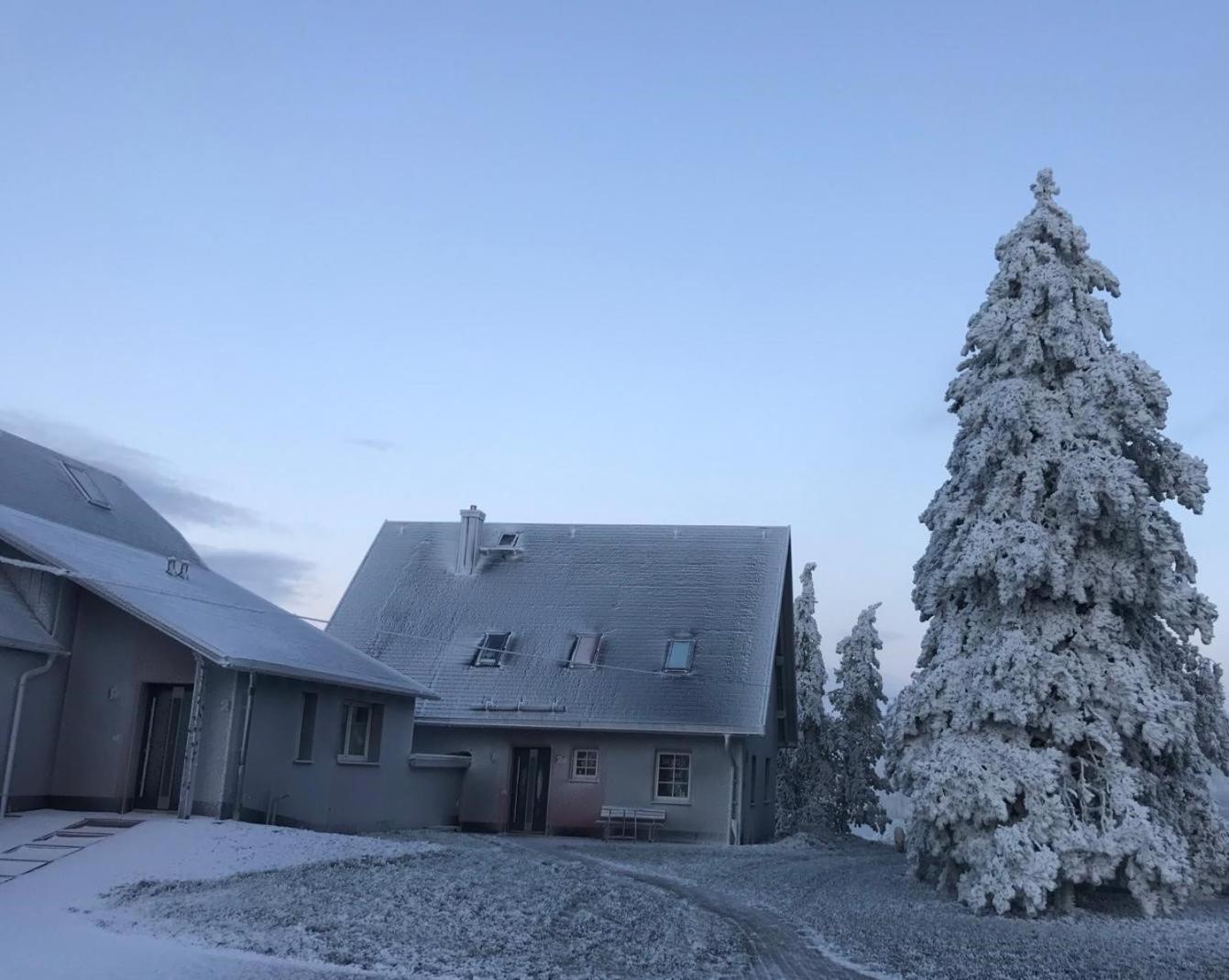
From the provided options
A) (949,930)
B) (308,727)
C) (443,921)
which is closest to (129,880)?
(443,921)

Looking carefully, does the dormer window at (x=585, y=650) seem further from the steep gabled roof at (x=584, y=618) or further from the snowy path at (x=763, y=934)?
the snowy path at (x=763, y=934)

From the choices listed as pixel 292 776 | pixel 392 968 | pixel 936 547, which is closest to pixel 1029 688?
pixel 936 547

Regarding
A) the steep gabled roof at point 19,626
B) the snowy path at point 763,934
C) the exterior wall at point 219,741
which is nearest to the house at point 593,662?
the snowy path at point 763,934

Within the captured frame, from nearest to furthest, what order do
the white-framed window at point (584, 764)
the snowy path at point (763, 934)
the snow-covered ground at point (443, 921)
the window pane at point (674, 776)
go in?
the snow-covered ground at point (443, 921)
the snowy path at point (763, 934)
the window pane at point (674, 776)
the white-framed window at point (584, 764)

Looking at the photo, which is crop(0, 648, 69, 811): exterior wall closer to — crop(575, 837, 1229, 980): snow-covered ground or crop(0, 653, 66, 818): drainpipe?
crop(0, 653, 66, 818): drainpipe

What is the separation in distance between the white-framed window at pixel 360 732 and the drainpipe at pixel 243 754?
3.67 metres

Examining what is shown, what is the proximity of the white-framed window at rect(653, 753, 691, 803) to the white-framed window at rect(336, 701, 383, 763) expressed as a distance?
7.05 m

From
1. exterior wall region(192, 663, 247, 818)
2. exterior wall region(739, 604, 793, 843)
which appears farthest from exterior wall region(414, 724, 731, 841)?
exterior wall region(192, 663, 247, 818)

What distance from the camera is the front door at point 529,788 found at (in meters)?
29.1

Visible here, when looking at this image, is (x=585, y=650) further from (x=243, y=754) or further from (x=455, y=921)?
(x=455, y=921)

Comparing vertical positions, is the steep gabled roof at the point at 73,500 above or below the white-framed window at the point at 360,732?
above

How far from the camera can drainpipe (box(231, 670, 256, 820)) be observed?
19.2 meters

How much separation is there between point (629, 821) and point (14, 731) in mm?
14033

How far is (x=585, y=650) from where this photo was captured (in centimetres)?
3002
